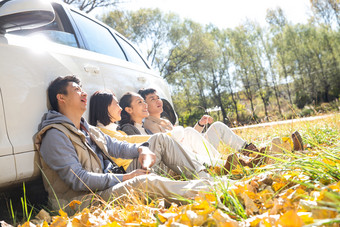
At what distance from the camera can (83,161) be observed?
2523 millimetres

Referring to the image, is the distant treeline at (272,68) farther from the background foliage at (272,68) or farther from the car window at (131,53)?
the car window at (131,53)

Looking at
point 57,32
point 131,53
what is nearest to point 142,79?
point 131,53

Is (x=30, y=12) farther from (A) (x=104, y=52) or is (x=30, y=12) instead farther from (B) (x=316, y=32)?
(B) (x=316, y=32)

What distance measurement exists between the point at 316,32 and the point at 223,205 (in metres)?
37.9

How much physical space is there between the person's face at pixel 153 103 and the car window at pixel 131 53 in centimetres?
60

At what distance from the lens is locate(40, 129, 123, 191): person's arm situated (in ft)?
7.46

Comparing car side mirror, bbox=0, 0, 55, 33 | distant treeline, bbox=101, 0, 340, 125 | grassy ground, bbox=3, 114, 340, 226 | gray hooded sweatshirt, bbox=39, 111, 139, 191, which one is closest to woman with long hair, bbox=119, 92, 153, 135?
gray hooded sweatshirt, bbox=39, 111, 139, 191

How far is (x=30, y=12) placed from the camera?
229 centimetres

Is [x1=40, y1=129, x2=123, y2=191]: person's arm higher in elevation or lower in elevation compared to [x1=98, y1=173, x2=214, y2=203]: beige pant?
higher

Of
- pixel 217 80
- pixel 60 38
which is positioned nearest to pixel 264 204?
pixel 60 38

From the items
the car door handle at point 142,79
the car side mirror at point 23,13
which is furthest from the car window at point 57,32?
the car door handle at point 142,79

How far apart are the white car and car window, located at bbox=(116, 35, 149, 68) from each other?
1083 millimetres

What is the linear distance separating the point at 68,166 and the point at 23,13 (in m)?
1.11

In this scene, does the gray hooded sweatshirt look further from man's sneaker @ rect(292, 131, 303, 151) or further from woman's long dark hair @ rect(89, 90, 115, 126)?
man's sneaker @ rect(292, 131, 303, 151)
